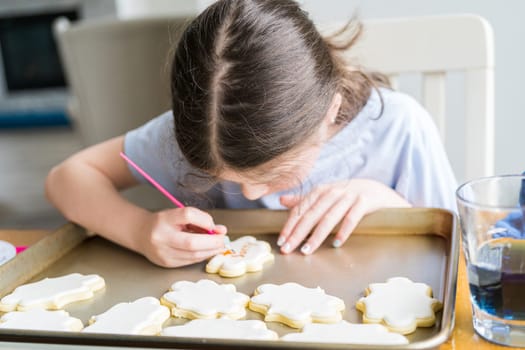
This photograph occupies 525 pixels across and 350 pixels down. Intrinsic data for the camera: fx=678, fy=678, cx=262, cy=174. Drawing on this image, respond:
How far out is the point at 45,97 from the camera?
374 cm

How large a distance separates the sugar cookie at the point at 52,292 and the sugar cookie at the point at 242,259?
0.42 ft

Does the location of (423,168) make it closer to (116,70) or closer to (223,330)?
(223,330)

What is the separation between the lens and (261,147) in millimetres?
743

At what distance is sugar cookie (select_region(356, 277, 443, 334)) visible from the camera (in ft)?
1.96

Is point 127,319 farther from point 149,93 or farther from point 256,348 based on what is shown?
point 149,93

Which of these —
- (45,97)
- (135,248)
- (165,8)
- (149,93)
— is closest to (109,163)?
A: (135,248)

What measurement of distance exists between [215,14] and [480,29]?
0.51 meters

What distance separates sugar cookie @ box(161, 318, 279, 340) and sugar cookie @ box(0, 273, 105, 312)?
141 millimetres

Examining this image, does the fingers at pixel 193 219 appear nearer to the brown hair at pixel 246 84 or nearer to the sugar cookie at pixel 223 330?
the brown hair at pixel 246 84

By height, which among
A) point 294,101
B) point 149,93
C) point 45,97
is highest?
point 294,101

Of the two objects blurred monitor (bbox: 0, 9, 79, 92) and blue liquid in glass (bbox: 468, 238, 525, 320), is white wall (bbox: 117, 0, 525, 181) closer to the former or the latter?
blue liquid in glass (bbox: 468, 238, 525, 320)

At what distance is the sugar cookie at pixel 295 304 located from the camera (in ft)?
2.05

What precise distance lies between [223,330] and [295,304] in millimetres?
84

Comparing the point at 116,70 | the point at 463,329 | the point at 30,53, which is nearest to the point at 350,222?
the point at 463,329
